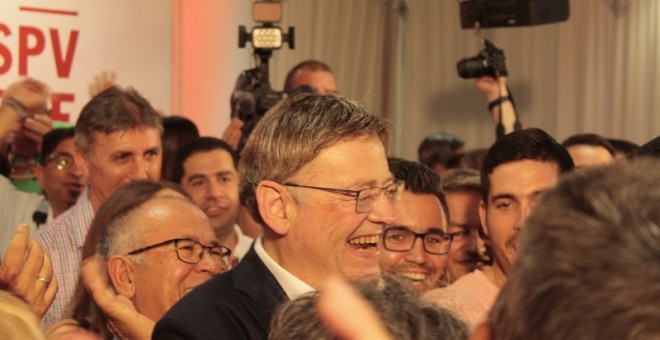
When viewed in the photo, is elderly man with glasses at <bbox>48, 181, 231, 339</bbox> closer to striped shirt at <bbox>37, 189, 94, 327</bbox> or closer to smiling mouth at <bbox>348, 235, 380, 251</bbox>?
striped shirt at <bbox>37, 189, 94, 327</bbox>

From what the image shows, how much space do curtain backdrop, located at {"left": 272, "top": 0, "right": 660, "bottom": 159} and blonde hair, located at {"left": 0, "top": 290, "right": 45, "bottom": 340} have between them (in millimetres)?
6351

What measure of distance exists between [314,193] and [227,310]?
0.35 metres

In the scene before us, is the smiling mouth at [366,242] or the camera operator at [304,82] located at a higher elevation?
the camera operator at [304,82]

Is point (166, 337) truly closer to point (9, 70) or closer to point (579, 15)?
point (9, 70)

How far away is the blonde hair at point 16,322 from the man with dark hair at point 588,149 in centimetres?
371

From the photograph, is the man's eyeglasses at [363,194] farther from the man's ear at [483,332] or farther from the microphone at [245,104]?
the microphone at [245,104]

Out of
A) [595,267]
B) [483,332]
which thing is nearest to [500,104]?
[483,332]

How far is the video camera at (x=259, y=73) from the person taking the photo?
17.1ft

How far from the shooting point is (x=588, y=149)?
4.72 metres

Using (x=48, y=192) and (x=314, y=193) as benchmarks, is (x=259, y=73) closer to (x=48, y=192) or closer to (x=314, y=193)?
(x=48, y=192)

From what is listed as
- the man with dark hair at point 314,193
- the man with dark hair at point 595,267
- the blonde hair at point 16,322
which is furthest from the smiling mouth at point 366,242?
the man with dark hair at point 595,267

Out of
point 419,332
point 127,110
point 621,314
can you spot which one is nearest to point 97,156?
point 127,110

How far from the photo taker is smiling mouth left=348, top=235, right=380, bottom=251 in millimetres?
2430

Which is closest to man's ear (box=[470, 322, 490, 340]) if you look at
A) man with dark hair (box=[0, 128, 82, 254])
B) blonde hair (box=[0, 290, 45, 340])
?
blonde hair (box=[0, 290, 45, 340])
